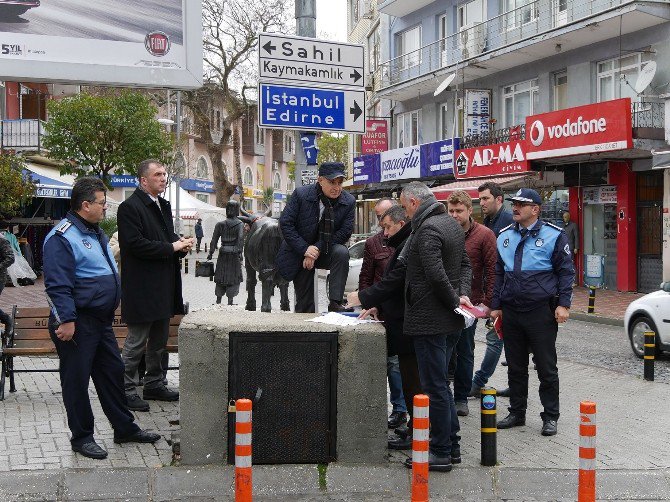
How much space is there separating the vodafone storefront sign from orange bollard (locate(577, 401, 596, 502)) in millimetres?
16457

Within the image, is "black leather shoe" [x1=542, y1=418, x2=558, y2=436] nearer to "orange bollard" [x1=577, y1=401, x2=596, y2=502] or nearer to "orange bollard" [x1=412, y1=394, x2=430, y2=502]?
"orange bollard" [x1=577, y1=401, x2=596, y2=502]

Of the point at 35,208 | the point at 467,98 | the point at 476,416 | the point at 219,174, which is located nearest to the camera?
the point at 476,416

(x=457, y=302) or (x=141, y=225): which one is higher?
(x=141, y=225)

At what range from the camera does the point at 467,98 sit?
94.0 ft

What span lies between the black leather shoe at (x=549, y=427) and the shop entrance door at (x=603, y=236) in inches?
685

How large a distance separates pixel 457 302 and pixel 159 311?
2.67 m

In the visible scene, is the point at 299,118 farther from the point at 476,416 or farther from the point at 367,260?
the point at 476,416

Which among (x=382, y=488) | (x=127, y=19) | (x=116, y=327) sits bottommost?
(x=382, y=488)

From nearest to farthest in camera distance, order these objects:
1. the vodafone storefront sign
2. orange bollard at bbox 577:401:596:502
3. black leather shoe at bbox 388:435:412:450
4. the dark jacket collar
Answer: orange bollard at bbox 577:401:596:502, the dark jacket collar, black leather shoe at bbox 388:435:412:450, the vodafone storefront sign

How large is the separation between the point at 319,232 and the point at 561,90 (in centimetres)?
2016

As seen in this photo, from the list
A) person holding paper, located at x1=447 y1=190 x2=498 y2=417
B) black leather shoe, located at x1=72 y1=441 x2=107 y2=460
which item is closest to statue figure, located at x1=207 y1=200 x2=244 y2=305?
person holding paper, located at x1=447 y1=190 x2=498 y2=417

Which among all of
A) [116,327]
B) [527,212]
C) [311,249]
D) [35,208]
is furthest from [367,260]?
[35,208]

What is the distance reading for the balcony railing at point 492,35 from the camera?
23938 mm

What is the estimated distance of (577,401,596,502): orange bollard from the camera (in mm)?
5004
